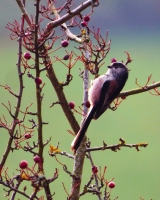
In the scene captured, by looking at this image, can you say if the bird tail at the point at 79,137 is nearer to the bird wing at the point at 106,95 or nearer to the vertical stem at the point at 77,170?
the vertical stem at the point at 77,170

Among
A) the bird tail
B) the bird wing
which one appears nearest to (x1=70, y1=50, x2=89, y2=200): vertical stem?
the bird tail

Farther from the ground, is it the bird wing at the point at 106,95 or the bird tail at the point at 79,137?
the bird wing at the point at 106,95

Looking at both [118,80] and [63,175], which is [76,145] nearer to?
[118,80]

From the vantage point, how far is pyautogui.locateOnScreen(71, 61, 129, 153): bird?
1002mm

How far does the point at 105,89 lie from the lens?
112cm

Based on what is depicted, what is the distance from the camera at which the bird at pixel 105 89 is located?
3.29 feet

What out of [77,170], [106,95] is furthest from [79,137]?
[106,95]

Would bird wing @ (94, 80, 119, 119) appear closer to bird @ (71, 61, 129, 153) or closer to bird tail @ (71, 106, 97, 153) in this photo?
bird @ (71, 61, 129, 153)

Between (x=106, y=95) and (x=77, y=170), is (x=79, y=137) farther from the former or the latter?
(x=106, y=95)

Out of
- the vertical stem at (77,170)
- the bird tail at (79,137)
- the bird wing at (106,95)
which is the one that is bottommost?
the vertical stem at (77,170)

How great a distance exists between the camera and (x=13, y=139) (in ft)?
2.72

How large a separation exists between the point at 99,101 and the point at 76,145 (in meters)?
0.23

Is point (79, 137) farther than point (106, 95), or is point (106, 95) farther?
point (106, 95)

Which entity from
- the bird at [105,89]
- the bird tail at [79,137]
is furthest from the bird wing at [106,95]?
the bird tail at [79,137]
